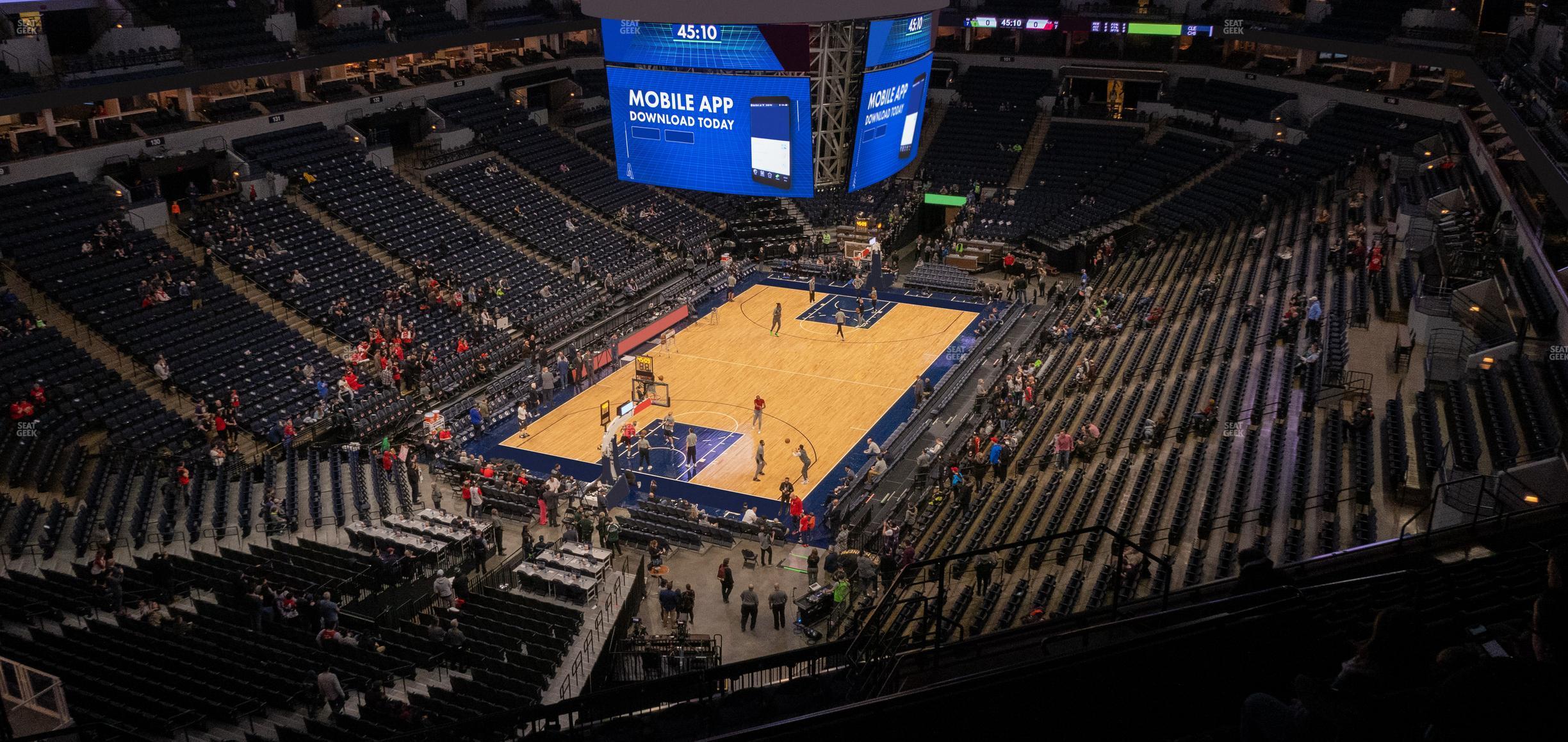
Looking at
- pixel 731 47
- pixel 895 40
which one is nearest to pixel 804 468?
pixel 895 40

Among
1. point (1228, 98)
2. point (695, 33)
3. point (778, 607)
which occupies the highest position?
point (695, 33)

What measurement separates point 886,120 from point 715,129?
2.21 m

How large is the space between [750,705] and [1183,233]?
32.8m

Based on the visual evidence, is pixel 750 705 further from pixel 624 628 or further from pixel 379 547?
pixel 379 547

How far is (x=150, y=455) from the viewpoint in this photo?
23.9 m

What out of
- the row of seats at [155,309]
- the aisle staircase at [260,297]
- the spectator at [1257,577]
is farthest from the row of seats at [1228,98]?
the spectator at [1257,577]

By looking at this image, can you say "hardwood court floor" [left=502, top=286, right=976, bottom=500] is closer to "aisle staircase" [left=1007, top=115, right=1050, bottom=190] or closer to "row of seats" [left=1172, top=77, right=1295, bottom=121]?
"aisle staircase" [left=1007, top=115, right=1050, bottom=190]

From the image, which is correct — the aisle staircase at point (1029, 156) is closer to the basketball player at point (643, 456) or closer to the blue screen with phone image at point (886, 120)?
the basketball player at point (643, 456)

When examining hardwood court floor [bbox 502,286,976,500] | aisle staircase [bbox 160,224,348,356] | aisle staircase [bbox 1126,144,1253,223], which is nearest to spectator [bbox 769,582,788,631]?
hardwood court floor [bbox 502,286,976,500]

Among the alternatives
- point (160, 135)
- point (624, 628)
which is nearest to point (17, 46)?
point (160, 135)

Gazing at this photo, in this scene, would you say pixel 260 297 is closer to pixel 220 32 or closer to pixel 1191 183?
pixel 220 32

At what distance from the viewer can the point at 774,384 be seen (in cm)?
3206

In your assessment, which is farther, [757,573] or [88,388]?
[88,388]

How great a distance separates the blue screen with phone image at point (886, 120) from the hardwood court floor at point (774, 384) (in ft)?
39.1
